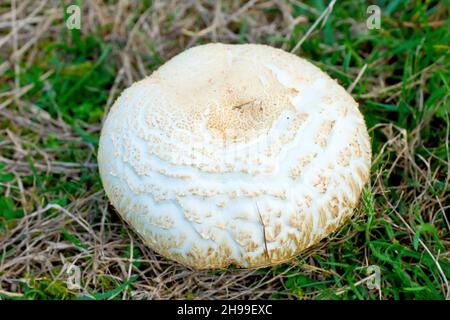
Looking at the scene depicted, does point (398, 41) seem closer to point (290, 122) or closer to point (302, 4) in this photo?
point (302, 4)

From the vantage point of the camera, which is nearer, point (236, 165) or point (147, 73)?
point (236, 165)

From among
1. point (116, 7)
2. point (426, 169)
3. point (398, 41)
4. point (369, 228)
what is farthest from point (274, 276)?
point (116, 7)

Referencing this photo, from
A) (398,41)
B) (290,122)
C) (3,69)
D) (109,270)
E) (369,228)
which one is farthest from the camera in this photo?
(3,69)

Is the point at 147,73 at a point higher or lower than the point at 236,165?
lower

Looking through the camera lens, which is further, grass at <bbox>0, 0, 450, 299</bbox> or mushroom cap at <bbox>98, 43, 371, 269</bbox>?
grass at <bbox>0, 0, 450, 299</bbox>
